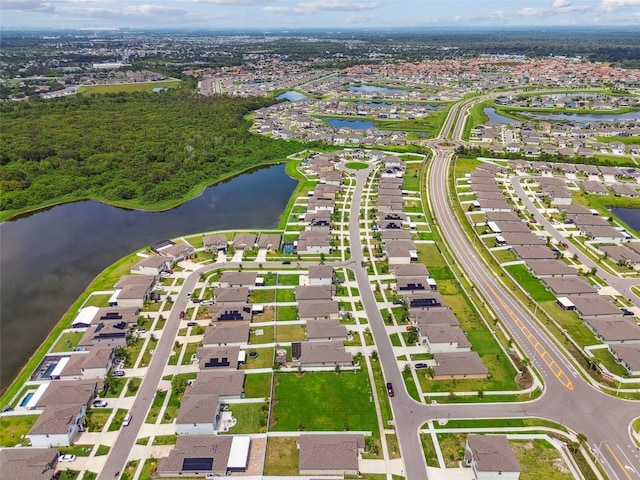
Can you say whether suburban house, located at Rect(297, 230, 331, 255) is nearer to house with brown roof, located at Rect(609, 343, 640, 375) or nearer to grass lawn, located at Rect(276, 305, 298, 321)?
grass lawn, located at Rect(276, 305, 298, 321)

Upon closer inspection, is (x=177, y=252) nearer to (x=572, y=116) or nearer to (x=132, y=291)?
(x=132, y=291)

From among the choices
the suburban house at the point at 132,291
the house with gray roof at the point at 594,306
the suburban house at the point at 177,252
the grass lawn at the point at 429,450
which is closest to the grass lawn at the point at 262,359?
the grass lawn at the point at 429,450

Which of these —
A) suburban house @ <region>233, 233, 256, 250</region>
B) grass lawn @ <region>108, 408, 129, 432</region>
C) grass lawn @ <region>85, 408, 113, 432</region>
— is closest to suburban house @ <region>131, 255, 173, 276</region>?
suburban house @ <region>233, 233, 256, 250</region>

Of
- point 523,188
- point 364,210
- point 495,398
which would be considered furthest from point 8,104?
point 495,398

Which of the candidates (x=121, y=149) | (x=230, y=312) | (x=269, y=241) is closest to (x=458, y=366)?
(x=230, y=312)

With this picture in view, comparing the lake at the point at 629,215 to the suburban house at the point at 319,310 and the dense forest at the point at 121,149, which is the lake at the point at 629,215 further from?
the dense forest at the point at 121,149

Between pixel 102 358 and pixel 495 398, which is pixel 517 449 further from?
pixel 102 358

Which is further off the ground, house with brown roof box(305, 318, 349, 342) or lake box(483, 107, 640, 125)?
lake box(483, 107, 640, 125)
